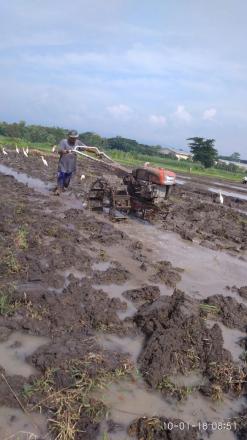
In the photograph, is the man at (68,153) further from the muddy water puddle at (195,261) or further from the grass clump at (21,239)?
the grass clump at (21,239)

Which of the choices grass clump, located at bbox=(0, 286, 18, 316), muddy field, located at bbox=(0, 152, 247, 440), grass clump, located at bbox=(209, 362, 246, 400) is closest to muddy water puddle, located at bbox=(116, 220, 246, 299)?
muddy field, located at bbox=(0, 152, 247, 440)

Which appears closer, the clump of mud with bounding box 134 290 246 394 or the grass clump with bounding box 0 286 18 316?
the clump of mud with bounding box 134 290 246 394

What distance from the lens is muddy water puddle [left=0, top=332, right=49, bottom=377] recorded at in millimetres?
3367

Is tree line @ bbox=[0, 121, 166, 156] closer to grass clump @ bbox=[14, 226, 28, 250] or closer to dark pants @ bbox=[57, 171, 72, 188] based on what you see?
dark pants @ bbox=[57, 171, 72, 188]

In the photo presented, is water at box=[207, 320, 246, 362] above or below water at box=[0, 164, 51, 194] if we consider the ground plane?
below

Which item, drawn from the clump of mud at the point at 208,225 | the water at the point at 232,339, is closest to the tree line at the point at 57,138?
the clump of mud at the point at 208,225

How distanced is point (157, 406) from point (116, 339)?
3.17 feet

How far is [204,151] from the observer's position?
151 ft

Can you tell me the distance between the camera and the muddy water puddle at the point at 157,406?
3.06 metres

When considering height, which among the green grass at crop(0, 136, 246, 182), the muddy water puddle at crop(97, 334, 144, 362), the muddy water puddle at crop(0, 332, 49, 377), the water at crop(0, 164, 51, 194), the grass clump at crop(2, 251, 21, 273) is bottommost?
the muddy water puddle at crop(0, 332, 49, 377)

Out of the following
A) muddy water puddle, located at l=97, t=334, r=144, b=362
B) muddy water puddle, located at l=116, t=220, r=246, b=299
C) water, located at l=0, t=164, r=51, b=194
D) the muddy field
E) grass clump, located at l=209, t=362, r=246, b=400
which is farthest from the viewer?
water, located at l=0, t=164, r=51, b=194

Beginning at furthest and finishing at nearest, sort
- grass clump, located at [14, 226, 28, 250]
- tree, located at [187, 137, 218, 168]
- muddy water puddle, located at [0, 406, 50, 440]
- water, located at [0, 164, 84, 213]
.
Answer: tree, located at [187, 137, 218, 168]
water, located at [0, 164, 84, 213]
grass clump, located at [14, 226, 28, 250]
muddy water puddle, located at [0, 406, 50, 440]

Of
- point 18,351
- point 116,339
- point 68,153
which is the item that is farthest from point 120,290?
point 68,153

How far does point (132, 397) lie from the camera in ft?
10.6
